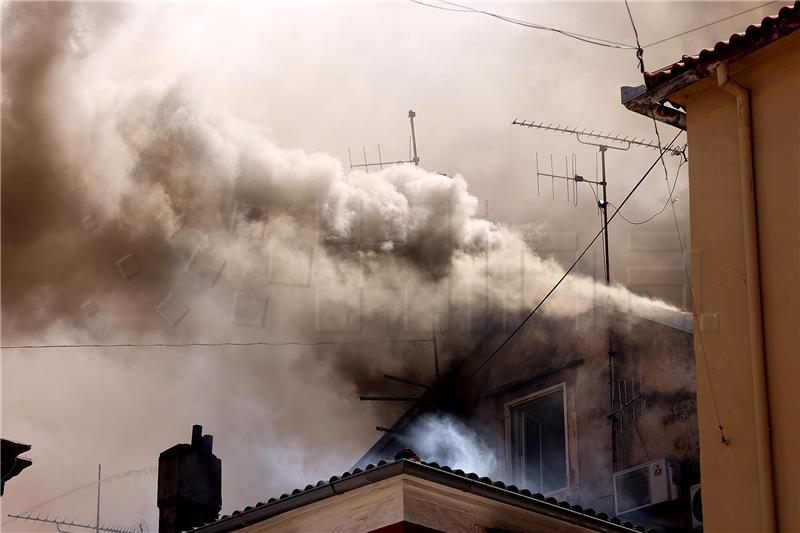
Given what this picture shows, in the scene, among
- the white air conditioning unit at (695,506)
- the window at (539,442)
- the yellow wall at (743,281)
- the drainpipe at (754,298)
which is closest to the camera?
the drainpipe at (754,298)

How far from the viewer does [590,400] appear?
17.3m

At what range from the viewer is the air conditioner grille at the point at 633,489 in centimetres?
1535

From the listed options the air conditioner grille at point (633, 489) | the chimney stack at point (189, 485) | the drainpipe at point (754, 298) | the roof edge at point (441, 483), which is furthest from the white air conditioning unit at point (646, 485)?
the drainpipe at point (754, 298)

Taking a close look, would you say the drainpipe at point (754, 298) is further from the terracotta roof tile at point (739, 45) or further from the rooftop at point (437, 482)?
the rooftop at point (437, 482)

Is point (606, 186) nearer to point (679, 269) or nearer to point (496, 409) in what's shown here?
point (679, 269)

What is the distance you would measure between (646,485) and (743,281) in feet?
17.3

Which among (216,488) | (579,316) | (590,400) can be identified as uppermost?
(579,316)

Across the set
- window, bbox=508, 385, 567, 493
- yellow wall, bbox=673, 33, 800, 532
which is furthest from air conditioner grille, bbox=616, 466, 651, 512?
yellow wall, bbox=673, 33, 800, 532

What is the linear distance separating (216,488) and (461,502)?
501 centimetres

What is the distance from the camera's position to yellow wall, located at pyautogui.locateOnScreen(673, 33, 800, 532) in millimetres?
10070

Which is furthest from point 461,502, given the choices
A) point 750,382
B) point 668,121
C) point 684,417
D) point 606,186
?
point 606,186

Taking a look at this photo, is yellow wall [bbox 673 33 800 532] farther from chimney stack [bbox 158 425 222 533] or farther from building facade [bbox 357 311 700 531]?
chimney stack [bbox 158 425 222 533]

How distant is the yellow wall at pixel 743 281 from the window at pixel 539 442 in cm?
689

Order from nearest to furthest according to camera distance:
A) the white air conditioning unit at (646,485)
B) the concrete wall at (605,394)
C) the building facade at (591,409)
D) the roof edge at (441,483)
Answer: the roof edge at (441,483), the white air conditioning unit at (646,485), the building facade at (591,409), the concrete wall at (605,394)
